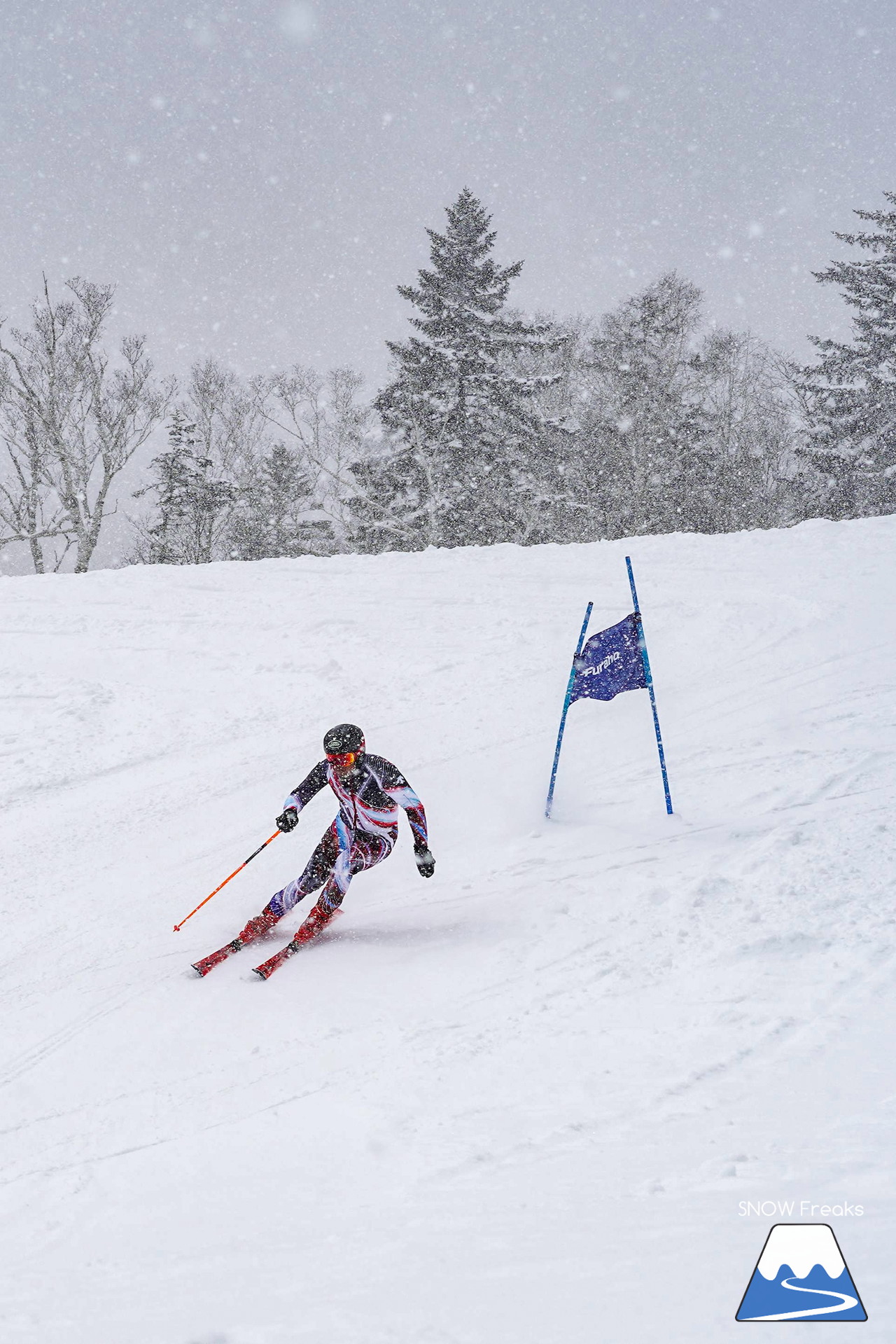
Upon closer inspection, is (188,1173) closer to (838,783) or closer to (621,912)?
(621,912)

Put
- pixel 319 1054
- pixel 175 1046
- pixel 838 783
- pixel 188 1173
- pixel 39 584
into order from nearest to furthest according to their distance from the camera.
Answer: pixel 188 1173 → pixel 319 1054 → pixel 175 1046 → pixel 838 783 → pixel 39 584

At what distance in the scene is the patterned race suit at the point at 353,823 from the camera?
205 inches

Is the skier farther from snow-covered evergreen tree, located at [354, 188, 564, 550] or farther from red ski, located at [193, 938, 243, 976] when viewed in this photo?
snow-covered evergreen tree, located at [354, 188, 564, 550]

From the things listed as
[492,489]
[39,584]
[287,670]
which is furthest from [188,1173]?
[492,489]

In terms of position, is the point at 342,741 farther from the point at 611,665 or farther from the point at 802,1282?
the point at 802,1282

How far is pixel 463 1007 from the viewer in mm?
4031

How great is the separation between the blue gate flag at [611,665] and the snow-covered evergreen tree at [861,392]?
63.3ft

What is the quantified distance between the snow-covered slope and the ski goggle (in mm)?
1135

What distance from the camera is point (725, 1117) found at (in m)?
2.95

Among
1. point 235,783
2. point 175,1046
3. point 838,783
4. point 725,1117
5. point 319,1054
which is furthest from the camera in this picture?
point 235,783

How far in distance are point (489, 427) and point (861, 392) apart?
36.2 ft

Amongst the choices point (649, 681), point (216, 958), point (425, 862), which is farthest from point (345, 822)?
A: point (649, 681)

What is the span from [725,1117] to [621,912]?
67.9 inches

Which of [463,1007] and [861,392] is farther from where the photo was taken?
[861,392]
